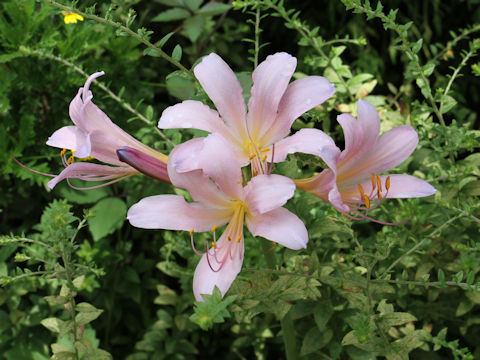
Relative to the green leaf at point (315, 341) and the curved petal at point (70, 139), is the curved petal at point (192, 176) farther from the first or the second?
the green leaf at point (315, 341)

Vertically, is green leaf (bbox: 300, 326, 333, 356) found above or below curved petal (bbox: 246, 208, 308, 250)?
below

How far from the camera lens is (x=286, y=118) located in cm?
79

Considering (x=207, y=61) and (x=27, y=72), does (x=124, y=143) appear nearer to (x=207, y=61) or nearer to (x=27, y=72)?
(x=207, y=61)

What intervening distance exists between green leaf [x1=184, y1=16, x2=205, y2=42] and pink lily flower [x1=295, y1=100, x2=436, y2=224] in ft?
2.23

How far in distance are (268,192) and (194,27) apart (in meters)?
0.78

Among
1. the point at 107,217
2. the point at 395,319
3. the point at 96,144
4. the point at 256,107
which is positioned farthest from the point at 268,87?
the point at 107,217

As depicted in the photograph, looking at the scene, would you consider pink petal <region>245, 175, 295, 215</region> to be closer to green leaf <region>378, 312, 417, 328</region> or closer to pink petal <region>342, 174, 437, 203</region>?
pink petal <region>342, 174, 437, 203</region>

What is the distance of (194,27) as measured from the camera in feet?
4.50

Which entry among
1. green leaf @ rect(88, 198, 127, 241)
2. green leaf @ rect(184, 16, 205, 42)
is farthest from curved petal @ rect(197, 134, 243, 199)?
green leaf @ rect(184, 16, 205, 42)

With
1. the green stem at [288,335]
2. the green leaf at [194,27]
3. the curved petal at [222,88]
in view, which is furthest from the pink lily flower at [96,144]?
the green leaf at [194,27]

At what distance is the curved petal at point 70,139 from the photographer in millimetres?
813

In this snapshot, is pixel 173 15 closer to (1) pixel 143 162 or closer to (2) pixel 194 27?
(2) pixel 194 27

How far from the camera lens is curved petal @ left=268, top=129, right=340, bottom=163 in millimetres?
696

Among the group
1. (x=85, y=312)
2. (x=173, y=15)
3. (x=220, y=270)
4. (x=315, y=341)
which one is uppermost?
(x=173, y=15)
